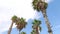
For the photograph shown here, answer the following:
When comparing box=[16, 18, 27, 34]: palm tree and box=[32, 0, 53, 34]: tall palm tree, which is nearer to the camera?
box=[32, 0, 53, 34]: tall palm tree

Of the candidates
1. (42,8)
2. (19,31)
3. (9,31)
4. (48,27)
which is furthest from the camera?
(19,31)

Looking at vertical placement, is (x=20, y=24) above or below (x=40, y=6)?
below

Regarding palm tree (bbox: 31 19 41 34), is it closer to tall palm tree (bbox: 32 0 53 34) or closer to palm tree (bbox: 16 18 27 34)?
palm tree (bbox: 16 18 27 34)

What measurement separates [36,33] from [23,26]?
804cm

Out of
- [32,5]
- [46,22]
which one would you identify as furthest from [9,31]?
[46,22]

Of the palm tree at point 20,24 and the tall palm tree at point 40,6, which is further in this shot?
the palm tree at point 20,24

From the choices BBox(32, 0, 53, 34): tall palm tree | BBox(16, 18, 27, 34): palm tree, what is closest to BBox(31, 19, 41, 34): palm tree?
BBox(16, 18, 27, 34): palm tree

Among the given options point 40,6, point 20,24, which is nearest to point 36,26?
point 20,24

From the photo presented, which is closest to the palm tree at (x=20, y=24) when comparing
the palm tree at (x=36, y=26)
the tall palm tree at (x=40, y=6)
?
the palm tree at (x=36, y=26)

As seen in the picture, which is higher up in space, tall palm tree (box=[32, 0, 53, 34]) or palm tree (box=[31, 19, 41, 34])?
tall palm tree (box=[32, 0, 53, 34])

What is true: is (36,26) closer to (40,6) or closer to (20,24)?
(20,24)

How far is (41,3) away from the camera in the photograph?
48625mm

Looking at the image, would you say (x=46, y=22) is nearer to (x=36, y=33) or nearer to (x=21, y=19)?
(x=36, y=33)

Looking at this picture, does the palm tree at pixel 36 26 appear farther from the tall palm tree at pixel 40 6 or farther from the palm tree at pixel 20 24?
the tall palm tree at pixel 40 6
